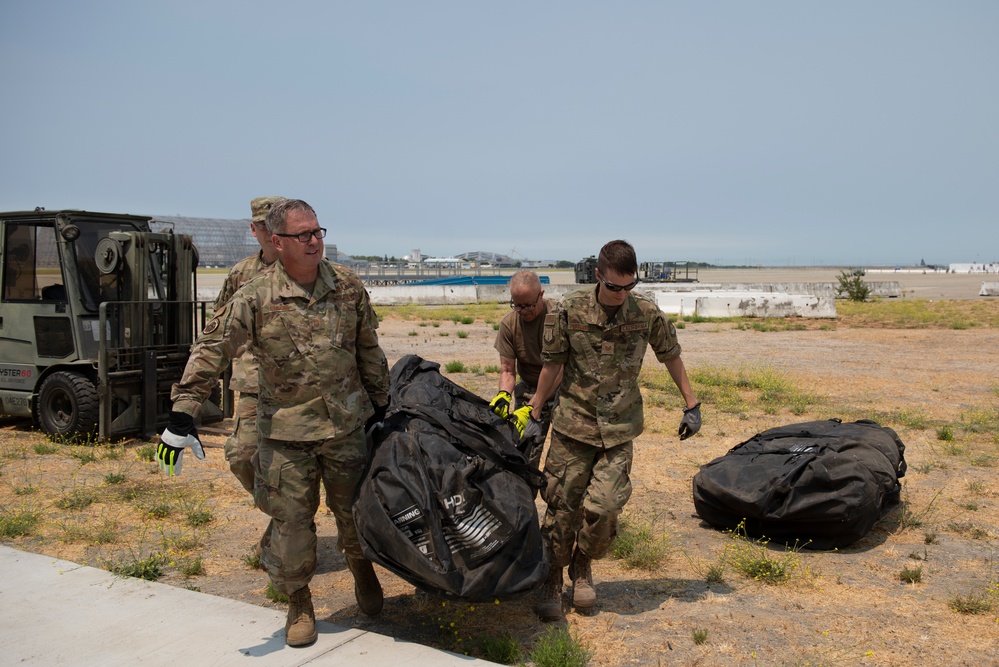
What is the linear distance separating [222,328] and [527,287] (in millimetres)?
2105

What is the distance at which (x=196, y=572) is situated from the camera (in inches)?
203

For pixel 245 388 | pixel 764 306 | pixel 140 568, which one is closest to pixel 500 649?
pixel 245 388

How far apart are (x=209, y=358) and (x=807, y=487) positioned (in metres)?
3.88

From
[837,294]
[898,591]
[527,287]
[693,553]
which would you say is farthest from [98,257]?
[837,294]

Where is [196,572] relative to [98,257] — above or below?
below

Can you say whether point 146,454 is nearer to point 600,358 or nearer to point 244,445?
point 244,445

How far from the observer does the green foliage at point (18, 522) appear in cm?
578

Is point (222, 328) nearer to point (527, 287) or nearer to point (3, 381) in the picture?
point (527, 287)

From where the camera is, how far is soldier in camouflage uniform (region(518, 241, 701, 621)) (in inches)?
179

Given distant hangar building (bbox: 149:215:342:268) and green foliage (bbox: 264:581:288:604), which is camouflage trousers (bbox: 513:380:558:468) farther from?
distant hangar building (bbox: 149:215:342:268)

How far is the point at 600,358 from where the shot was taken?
4.68 metres

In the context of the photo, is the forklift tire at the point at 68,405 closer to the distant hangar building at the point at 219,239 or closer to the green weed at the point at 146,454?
the green weed at the point at 146,454

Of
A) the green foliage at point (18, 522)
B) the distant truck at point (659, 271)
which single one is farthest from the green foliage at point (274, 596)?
the distant truck at point (659, 271)

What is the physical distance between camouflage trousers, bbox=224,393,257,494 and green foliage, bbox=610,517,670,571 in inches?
89.4
